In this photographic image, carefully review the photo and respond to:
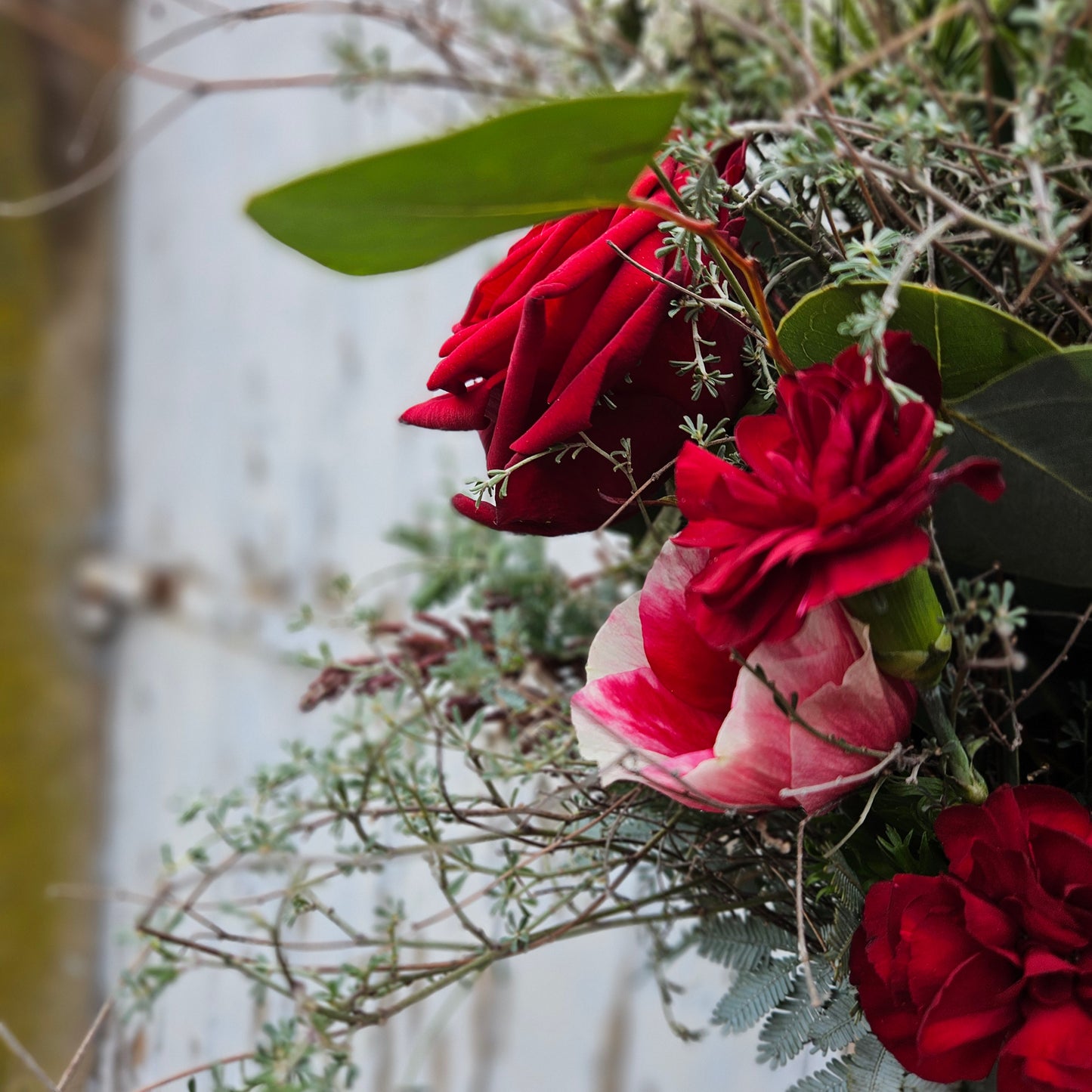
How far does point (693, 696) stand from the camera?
22 centimetres

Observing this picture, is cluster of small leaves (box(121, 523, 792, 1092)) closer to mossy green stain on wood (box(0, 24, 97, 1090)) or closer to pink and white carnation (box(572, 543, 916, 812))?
pink and white carnation (box(572, 543, 916, 812))

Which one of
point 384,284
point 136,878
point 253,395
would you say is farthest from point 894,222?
point 136,878

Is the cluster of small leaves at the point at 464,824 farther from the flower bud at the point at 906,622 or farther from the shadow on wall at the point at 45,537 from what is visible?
the shadow on wall at the point at 45,537

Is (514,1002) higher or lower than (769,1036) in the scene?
lower

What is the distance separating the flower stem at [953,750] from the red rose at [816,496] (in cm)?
5

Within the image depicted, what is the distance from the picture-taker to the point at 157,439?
1.38m

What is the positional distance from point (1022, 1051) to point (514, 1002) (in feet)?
1.89

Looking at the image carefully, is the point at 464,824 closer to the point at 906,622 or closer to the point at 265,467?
the point at 906,622

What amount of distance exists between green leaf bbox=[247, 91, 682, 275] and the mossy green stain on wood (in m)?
1.32

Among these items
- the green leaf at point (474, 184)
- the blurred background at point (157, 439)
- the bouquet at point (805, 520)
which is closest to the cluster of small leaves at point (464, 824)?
the bouquet at point (805, 520)

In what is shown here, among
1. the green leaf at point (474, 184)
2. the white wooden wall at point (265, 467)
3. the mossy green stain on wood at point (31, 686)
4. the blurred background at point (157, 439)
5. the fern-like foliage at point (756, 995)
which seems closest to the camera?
the green leaf at point (474, 184)

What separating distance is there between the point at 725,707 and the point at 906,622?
0.04 m

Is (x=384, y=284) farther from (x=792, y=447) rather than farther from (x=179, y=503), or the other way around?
(x=792, y=447)

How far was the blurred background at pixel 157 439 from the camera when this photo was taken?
1057 millimetres
